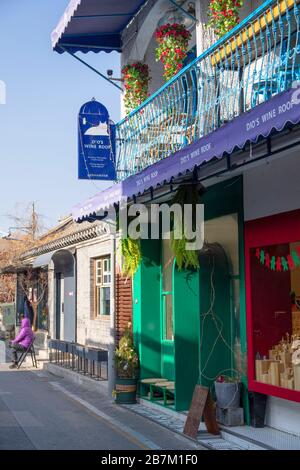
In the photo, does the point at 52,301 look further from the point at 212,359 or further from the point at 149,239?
the point at 212,359

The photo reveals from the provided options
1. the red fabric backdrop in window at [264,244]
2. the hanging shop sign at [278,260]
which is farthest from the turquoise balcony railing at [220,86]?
the hanging shop sign at [278,260]

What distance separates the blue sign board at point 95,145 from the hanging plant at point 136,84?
1102 mm

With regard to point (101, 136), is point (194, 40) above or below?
above

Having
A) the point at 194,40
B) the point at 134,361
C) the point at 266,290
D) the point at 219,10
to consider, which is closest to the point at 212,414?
the point at 266,290

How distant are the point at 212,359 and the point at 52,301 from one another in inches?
495

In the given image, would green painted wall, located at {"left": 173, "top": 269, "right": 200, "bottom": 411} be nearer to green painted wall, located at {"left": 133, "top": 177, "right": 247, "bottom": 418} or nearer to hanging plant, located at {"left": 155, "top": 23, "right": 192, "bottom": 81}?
green painted wall, located at {"left": 133, "top": 177, "right": 247, "bottom": 418}

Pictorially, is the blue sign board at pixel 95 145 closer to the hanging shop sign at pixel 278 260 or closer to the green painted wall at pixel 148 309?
the green painted wall at pixel 148 309

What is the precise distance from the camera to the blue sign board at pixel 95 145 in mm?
11961

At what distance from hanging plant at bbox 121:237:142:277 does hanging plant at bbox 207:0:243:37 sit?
13.2 ft

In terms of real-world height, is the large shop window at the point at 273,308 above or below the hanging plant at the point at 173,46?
below

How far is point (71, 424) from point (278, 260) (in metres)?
3.93

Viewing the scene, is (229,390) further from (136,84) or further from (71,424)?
(136,84)

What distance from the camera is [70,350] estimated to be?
51.4ft

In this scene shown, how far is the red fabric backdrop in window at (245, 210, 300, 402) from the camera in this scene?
7844 millimetres
